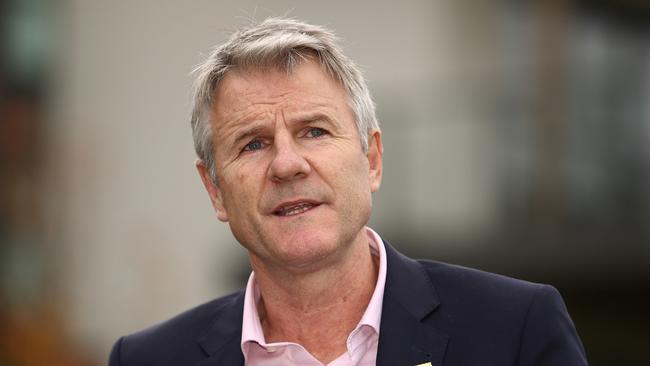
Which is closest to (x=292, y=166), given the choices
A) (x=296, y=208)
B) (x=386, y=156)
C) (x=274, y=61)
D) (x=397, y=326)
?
(x=296, y=208)

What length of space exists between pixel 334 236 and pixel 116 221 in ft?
41.7

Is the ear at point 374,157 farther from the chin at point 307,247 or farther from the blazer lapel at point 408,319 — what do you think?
the chin at point 307,247

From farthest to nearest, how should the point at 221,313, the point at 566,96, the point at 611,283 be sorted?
the point at 566,96
the point at 611,283
the point at 221,313

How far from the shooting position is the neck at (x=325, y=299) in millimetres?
3916

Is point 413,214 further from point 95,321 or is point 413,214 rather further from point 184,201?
point 95,321

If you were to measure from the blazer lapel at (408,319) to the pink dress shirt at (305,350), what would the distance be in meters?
0.03

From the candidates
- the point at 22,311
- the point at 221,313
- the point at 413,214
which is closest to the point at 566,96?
the point at 413,214

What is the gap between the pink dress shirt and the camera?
3.86 metres

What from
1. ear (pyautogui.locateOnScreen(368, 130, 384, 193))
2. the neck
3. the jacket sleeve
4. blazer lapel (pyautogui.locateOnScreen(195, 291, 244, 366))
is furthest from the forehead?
the jacket sleeve

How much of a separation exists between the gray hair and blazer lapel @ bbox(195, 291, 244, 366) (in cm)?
46

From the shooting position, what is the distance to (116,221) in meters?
16.2

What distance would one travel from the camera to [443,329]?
3.79m

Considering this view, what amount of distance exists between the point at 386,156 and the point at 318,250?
28.6ft

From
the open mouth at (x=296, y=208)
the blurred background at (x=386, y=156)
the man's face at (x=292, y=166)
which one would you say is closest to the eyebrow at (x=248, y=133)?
the man's face at (x=292, y=166)
